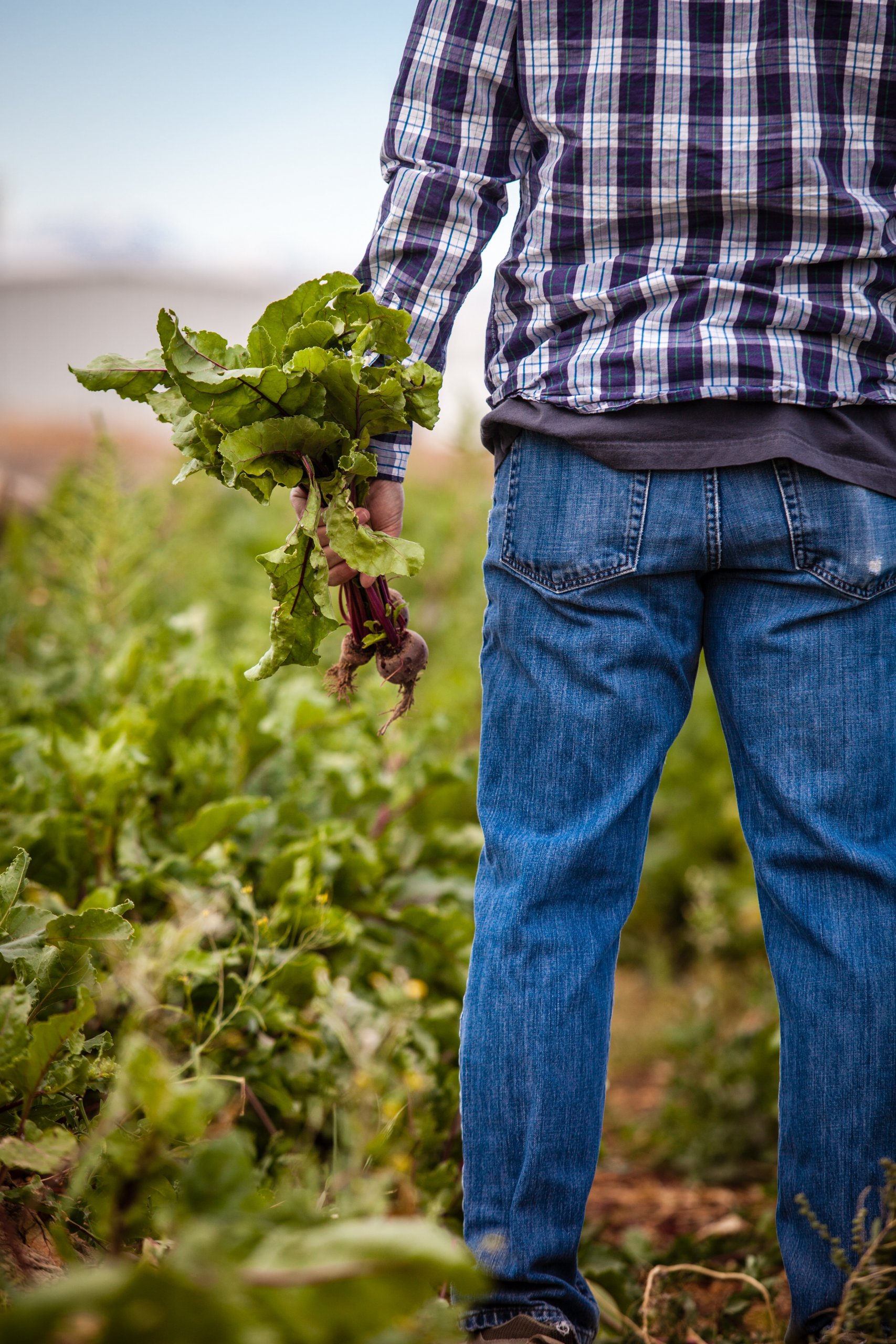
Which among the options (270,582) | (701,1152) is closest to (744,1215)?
(701,1152)

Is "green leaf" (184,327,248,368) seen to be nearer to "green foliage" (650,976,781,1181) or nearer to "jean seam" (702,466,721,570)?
"jean seam" (702,466,721,570)

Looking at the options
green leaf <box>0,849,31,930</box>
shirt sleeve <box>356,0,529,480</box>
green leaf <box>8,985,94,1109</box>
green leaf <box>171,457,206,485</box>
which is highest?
shirt sleeve <box>356,0,529,480</box>

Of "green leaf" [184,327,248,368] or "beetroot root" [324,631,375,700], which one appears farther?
"beetroot root" [324,631,375,700]

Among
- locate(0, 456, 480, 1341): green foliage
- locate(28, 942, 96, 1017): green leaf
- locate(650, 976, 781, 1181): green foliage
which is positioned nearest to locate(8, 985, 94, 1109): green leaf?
locate(0, 456, 480, 1341): green foliage

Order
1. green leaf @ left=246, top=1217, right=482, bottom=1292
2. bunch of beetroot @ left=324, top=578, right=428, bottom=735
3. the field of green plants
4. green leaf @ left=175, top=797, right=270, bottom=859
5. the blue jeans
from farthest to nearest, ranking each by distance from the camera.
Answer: green leaf @ left=175, top=797, right=270, bottom=859 → bunch of beetroot @ left=324, top=578, right=428, bottom=735 → the blue jeans → the field of green plants → green leaf @ left=246, top=1217, right=482, bottom=1292

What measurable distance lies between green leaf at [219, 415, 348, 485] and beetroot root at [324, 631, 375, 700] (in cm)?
25

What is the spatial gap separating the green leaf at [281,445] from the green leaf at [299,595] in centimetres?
5

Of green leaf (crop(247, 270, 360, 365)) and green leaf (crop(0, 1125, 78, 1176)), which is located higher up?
green leaf (crop(247, 270, 360, 365))

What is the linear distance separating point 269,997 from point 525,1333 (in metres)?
0.74

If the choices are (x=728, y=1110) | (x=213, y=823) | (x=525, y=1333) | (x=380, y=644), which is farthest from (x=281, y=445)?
(x=728, y=1110)

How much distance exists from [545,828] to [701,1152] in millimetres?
1653

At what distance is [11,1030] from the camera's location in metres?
1.08

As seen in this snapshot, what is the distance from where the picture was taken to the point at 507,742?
142 cm

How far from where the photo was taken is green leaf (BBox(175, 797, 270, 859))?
2068 mm
